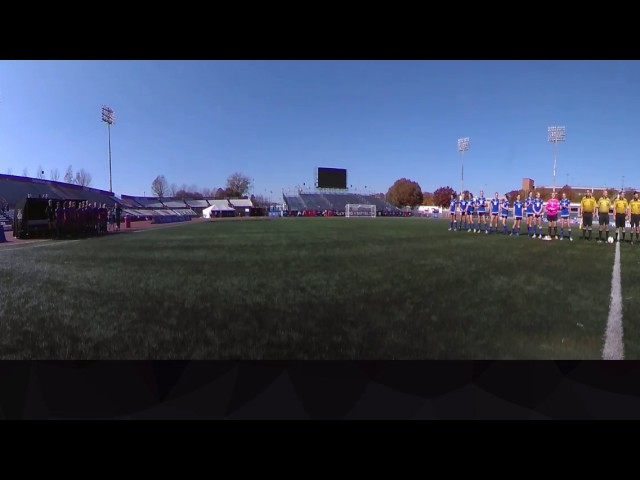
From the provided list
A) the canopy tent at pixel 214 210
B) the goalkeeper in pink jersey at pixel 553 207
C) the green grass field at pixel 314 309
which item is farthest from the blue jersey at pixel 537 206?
the canopy tent at pixel 214 210

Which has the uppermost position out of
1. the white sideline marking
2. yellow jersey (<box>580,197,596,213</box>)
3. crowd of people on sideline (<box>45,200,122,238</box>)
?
yellow jersey (<box>580,197,596,213</box>)

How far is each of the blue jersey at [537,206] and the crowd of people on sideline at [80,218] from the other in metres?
13.8

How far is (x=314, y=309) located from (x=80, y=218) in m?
9.51

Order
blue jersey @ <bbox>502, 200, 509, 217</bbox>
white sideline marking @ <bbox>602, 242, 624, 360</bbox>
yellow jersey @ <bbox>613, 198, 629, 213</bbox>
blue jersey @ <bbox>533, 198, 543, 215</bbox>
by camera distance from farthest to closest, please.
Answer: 1. blue jersey @ <bbox>502, 200, 509, 217</bbox>
2. blue jersey @ <bbox>533, 198, 543, 215</bbox>
3. yellow jersey @ <bbox>613, 198, 629, 213</bbox>
4. white sideline marking @ <bbox>602, 242, 624, 360</bbox>

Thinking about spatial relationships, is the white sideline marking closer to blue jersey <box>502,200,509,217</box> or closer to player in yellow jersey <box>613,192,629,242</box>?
player in yellow jersey <box>613,192,629,242</box>

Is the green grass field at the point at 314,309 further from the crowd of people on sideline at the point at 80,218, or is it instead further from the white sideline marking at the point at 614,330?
the crowd of people on sideline at the point at 80,218

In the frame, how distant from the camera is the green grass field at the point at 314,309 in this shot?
2926 millimetres

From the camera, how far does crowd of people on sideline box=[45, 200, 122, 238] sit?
827 centimetres

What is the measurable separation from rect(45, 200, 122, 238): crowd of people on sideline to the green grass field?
1.97 meters

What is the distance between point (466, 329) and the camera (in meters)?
3.19

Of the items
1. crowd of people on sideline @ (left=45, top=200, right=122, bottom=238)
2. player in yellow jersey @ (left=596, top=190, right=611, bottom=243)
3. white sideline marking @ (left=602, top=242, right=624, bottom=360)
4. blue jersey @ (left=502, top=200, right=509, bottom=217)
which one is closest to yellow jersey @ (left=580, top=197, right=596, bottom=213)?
player in yellow jersey @ (left=596, top=190, right=611, bottom=243)
